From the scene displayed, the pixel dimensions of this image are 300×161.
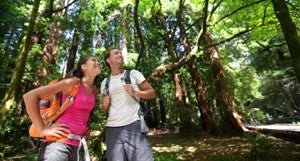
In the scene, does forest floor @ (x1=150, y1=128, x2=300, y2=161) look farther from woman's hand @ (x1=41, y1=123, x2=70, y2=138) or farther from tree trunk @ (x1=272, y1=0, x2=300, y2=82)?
woman's hand @ (x1=41, y1=123, x2=70, y2=138)

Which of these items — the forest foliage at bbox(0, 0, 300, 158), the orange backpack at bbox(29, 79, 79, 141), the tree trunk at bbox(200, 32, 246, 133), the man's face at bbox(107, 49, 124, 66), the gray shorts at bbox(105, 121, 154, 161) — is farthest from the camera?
the tree trunk at bbox(200, 32, 246, 133)

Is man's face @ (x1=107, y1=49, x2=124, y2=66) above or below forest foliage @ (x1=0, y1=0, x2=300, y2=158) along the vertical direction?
below

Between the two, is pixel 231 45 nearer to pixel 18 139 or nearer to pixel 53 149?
pixel 18 139

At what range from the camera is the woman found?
2832 millimetres

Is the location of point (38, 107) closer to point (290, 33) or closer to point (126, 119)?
point (126, 119)

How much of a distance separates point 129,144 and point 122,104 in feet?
1.47

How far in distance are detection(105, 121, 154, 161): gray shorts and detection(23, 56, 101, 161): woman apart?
0.77m

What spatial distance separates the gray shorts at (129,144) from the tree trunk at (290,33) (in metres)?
4.28

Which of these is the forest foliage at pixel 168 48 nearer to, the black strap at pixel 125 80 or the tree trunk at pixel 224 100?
the tree trunk at pixel 224 100

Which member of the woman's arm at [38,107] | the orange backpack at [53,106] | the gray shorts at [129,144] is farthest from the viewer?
the gray shorts at [129,144]

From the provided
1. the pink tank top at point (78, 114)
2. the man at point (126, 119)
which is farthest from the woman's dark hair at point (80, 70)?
the man at point (126, 119)

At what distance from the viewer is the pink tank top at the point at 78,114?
3082 millimetres

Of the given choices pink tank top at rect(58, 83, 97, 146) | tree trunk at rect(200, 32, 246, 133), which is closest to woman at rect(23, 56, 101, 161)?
pink tank top at rect(58, 83, 97, 146)

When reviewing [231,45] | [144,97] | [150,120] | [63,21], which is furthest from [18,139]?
[150,120]
